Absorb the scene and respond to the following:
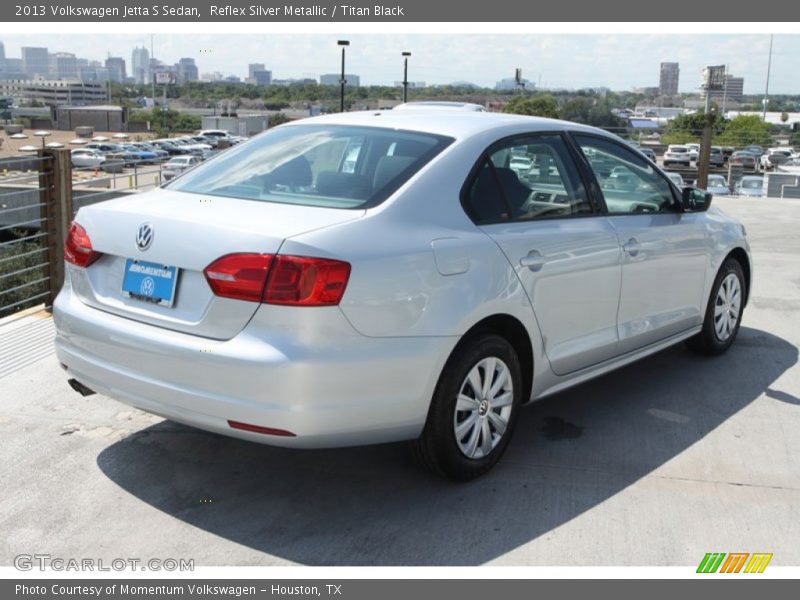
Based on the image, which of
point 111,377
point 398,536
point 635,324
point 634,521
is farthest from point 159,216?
point 635,324

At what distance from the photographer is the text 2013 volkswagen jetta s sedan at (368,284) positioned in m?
3.43

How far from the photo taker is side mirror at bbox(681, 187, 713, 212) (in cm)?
563

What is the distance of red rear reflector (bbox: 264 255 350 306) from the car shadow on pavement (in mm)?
976

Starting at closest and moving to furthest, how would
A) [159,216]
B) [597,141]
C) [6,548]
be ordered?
[6,548]
[159,216]
[597,141]

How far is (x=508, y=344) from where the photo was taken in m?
4.16


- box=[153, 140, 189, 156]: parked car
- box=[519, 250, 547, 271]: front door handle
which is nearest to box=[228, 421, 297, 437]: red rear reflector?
box=[519, 250, 547, 271]: front door handle

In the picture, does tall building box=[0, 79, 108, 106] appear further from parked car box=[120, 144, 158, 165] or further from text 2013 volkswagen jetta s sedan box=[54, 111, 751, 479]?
text 2013 volkswagen jetta s sedan box=[54, 111, 751, 479]

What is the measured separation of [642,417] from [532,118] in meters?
1.77

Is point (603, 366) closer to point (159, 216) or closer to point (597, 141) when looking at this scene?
point (597, 141)

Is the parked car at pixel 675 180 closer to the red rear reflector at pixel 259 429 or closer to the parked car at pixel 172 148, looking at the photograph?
the red rear reflector at pixel 259 429

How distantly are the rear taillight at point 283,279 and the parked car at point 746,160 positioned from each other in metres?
43.8

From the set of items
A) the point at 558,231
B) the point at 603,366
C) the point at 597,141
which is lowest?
the point at 603,366

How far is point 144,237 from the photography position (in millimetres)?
3717

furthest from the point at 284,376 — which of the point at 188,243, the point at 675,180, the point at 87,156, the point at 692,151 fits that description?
the point at 87,156
